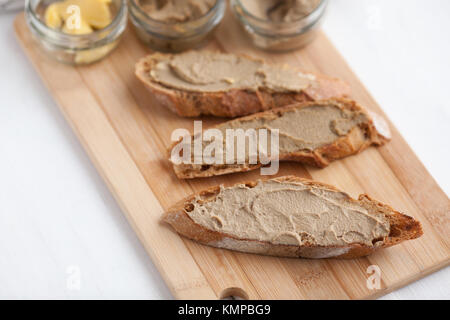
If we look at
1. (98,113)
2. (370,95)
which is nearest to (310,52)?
(370,95)

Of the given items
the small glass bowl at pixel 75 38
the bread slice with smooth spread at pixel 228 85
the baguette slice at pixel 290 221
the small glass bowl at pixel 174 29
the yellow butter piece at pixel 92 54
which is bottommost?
the baguette slice at pixel 290 221

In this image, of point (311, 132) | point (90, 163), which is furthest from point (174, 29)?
point (311, 132)

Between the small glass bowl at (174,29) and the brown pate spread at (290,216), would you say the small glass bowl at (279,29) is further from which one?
the brown pate spread at (290,216)

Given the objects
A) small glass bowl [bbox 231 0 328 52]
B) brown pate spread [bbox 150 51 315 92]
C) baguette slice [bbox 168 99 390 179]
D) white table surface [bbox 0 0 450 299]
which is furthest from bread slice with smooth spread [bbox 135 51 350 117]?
white table surface [bbox 0 0 450 299]

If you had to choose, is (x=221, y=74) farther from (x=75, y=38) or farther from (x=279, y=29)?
(x=75, y=38)

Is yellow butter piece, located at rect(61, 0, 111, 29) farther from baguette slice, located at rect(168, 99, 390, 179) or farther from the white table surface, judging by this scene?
baguette slice, located at rect(168, 99, 390, 179)

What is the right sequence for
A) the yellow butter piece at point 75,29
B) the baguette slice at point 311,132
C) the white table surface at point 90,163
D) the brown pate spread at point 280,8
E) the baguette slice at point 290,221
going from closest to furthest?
the baguette slice at point 290,221 → the white table surface at point 90,163 → the baguette slice at point 311,132 → the yellow butter piece at point 75,29 → the brown pate spread at point 280,8

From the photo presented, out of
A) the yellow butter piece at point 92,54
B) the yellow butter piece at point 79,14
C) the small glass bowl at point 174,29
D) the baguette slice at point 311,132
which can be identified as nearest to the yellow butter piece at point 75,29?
the yellow butter piece at point 79,14
